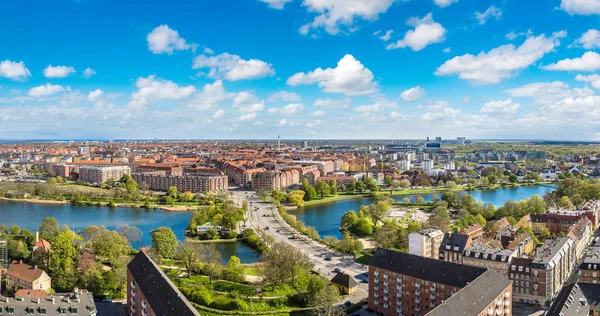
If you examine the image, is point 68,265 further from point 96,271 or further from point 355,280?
point 355,280

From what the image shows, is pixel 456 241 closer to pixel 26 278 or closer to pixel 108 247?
pixel 108 247

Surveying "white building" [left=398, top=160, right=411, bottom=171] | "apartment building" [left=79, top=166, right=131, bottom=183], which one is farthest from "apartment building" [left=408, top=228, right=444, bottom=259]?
"white building" [left=398, top=160, right=411, bottom=171]

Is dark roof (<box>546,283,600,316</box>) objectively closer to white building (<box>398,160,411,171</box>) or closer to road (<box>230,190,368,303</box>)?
road (<box>230,190,368,303</box>)

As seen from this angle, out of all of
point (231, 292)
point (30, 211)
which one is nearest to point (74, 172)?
point (30, 211)


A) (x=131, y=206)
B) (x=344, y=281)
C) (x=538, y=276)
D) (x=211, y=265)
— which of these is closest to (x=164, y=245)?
(x=211, y=265)

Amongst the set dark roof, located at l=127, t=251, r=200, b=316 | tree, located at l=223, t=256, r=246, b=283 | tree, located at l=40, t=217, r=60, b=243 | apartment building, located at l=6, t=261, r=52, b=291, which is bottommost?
tree, located at l=223, t=256, r=246, b=283

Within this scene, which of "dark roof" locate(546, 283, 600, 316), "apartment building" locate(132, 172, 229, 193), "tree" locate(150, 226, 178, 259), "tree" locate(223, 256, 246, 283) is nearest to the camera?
"dark roof" locate(546, 283, 600, 316)

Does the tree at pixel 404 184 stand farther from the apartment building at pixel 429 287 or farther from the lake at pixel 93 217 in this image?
the apartment building at pixel 429 287
